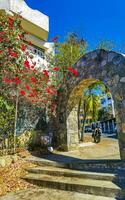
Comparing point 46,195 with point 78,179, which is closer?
point 46,195

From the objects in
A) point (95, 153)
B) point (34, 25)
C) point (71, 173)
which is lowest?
point (71, 173)

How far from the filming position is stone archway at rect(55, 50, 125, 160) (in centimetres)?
762

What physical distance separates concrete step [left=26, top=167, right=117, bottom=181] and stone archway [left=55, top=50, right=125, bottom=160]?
1.56 m

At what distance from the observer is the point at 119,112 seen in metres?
7.62

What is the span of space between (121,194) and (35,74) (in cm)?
696

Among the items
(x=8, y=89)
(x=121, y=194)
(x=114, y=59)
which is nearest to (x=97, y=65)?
(x=114, y=59)

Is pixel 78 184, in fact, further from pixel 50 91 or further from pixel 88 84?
→ pixel 50 91

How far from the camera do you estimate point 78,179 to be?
6.22 metres

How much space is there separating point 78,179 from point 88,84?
498 centimetres

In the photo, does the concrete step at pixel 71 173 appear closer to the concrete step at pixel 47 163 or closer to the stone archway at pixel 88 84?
the concrete step at pixel 47 163

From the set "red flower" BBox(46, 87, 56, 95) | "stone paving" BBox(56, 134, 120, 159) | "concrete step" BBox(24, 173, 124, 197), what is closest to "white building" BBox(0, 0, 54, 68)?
"red flower" BBox(46, 87, 56, 95)

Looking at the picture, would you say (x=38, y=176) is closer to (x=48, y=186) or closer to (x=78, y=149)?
(x=48, y=186)

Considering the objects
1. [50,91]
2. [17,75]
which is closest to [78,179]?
[17,75]

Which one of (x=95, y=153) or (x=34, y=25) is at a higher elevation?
(x=34, y=25)
